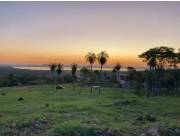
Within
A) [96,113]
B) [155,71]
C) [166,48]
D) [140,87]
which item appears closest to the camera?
[96,113]

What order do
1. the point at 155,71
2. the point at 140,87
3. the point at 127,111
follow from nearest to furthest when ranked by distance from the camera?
the point at 127,111 → the point at 140,87 → the point at 155,71

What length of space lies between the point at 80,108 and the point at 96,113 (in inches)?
89.1

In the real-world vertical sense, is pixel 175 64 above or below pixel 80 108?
above

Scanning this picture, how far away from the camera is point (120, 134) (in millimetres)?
12219

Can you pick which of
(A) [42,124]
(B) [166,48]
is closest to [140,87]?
(B) [166,48]

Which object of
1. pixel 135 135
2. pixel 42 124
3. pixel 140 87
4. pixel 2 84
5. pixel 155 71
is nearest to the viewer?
pixel 135 135

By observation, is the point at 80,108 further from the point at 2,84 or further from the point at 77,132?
the point at 2,84

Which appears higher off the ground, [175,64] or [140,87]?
[175,64]

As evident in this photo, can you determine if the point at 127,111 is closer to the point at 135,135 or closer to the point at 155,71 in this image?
the point at 135,135

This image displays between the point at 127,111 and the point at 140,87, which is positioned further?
the point at 140,87

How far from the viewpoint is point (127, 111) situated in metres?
20.1

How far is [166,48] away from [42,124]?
36705 millimetres

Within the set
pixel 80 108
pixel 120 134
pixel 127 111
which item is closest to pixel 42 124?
pixel 120 134

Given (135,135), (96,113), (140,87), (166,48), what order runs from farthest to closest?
(166,48)
(140,87)
(96,113)
(135,135)
